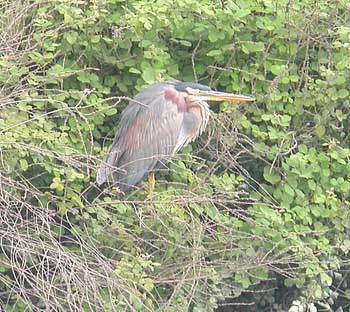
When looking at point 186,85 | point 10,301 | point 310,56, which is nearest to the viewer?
point 10,301

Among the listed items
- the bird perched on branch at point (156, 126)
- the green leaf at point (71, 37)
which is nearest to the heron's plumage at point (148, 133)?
the bird perched on branch at point (156, 126)

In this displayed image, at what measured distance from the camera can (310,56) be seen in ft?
17.1


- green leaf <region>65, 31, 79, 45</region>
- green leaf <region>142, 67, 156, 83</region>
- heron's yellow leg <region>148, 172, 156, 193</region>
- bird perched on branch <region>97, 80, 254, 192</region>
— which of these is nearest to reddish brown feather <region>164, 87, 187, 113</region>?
bird perched on branch <region>97, 80, 254, 192</region>

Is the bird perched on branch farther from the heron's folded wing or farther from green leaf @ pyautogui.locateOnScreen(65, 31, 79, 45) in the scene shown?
green leaf @ pyautogui.locateOnScreen(65, 31, 79, 45)

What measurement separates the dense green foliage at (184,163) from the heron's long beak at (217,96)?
75mm

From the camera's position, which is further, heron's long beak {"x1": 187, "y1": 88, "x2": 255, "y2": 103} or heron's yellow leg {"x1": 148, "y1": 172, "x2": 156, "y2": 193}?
heron's long beak {"x1": 187, "y1": 88, "x2": 255, "y2": 103}

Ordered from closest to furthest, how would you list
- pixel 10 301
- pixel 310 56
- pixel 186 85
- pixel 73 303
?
pixel 73 303 → pixel 10 301 → pixel 186 85 → pixel 310 56

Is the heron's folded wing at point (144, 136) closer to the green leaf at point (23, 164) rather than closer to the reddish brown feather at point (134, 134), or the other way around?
the reddish brown feather at point (134, 134)

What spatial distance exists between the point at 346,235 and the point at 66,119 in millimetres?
1321

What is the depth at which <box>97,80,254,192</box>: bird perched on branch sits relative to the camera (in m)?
4.73

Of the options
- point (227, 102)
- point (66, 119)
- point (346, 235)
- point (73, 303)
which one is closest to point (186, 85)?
point (227, 102)

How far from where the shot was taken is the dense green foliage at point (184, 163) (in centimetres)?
412

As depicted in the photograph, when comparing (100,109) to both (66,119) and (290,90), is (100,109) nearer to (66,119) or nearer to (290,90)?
(66,119)

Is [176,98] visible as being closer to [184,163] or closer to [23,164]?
[184,163]
